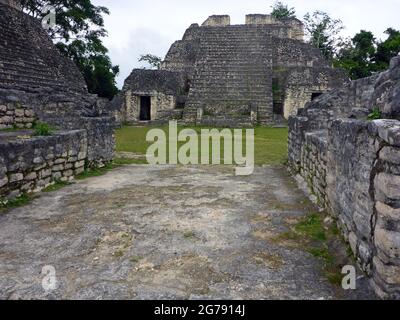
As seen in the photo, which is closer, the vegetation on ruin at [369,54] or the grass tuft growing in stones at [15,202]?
the grass tuft growing in stones at [15,202]

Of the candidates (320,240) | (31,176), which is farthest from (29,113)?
A: (320,240)

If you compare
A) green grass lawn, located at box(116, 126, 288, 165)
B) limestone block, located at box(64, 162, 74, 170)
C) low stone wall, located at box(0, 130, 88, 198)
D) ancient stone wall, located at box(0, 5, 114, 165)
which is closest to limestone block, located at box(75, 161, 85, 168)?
low stone wall, located at box(0, 130, 88, 198)

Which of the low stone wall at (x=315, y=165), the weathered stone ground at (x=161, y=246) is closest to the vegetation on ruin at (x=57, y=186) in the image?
the weathered stone ground at (x=161, y=246)

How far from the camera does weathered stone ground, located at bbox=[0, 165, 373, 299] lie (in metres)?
3.14

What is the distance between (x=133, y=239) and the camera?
426cm

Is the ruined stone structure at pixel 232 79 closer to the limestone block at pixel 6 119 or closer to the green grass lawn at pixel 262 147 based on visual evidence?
the green grass lawn at pixel 262 147

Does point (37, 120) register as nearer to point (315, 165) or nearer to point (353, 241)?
point (315, 165)

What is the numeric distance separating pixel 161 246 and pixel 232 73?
70.5 ft

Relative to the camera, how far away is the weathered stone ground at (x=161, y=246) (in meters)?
3.14

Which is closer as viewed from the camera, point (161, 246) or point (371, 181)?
point (371, 181)

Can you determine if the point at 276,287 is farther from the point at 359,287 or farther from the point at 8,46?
the point at 8,46

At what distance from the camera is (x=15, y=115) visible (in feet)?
26.1

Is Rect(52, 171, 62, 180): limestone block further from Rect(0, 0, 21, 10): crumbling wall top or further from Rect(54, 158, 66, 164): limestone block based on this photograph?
Rect(0, 0, 21, 10): crumbling wall top

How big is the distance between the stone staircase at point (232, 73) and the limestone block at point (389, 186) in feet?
55.9
